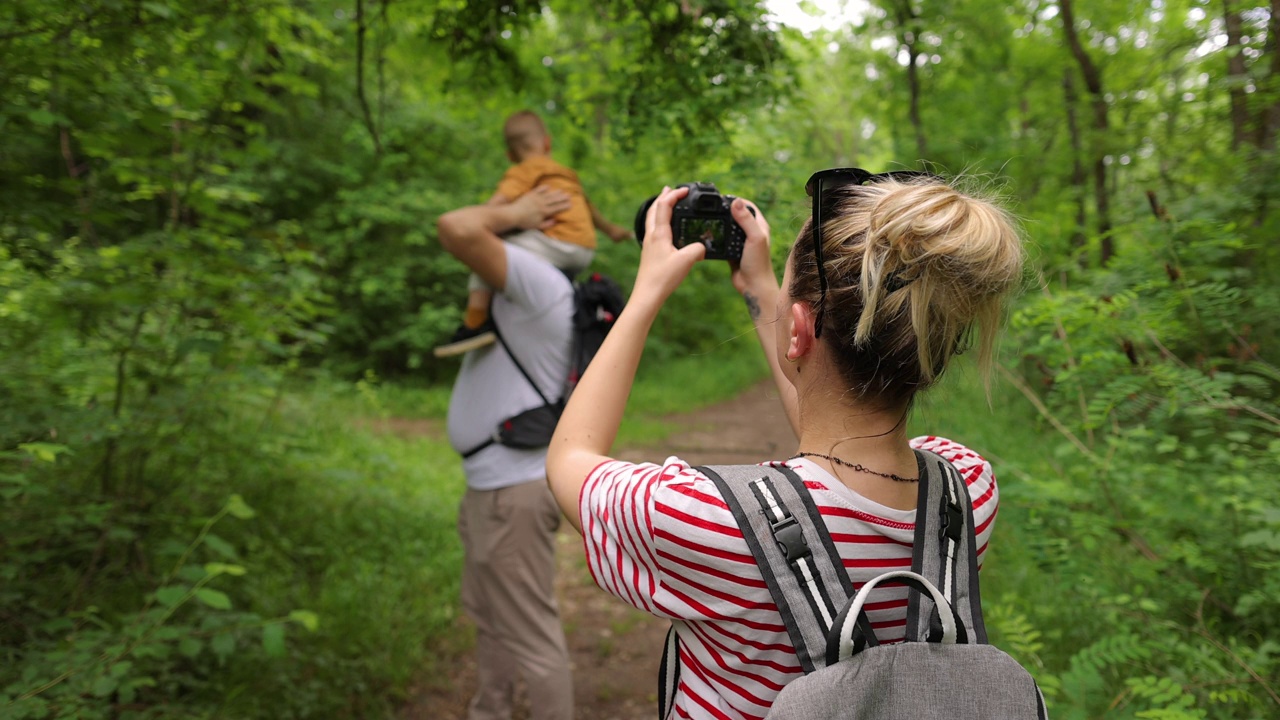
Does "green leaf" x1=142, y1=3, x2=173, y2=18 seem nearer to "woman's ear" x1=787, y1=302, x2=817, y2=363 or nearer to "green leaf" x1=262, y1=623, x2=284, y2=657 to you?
"green leaf" x1=262, y1=623, x2=284, y2=657

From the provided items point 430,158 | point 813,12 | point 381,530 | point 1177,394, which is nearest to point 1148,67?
point 813,12

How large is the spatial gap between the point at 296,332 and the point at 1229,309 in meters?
4.17

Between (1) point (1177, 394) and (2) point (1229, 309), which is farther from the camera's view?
(2) point (1229, 309)

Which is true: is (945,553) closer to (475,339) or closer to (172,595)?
(475,339)

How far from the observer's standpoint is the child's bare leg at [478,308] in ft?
8.85

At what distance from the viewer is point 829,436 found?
3.55ft

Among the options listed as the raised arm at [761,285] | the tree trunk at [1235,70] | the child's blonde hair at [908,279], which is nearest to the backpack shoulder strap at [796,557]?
the child's blonde hair at [908,279]

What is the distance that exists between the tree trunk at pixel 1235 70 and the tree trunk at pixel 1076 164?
1.88 metres

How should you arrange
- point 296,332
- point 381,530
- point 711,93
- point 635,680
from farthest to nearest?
point 381,530, point 296,332, point 635,680, point 711,93

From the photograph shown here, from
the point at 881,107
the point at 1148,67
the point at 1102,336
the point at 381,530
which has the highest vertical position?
the point at 881,107

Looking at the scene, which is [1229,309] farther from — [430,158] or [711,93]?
[430,158]

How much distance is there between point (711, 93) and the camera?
253 cm

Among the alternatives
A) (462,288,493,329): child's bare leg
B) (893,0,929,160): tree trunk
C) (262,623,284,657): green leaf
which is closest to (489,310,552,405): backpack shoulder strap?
(462,288,493,329): child's bare leg

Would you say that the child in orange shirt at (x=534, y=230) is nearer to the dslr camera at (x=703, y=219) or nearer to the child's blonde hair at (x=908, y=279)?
the dslr camera at (x=703, y=219)
